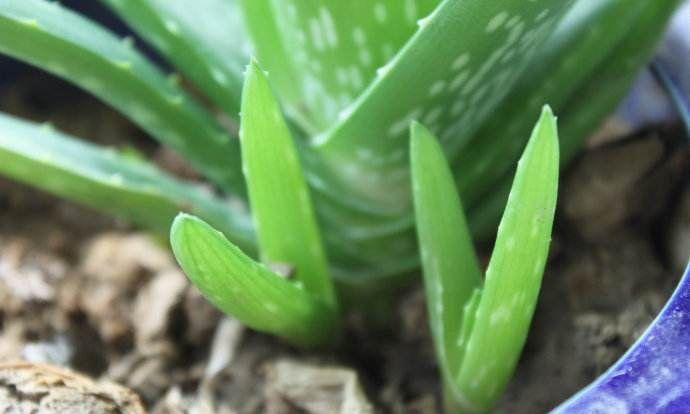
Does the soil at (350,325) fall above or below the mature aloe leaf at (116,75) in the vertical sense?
below

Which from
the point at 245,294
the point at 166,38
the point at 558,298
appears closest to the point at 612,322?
the point at 558,298

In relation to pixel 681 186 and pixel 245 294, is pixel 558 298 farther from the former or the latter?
pixel 245 294

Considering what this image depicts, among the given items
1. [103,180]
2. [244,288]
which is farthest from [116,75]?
[244,288]

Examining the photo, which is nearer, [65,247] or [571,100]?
[571,100]

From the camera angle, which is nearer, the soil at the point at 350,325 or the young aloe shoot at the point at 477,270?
the young aloe shoot at the point at 477,270

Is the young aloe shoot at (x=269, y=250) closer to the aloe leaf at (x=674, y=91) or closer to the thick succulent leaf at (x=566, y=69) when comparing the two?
the thick succulent leaf at (x=566, y=69)

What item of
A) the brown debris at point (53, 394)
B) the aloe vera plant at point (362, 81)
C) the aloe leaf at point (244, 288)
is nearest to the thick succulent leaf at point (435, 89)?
the aloe vera plant at point (362, 81)

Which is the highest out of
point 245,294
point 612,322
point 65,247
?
point 65,247

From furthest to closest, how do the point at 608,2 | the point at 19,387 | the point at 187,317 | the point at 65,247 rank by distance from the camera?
the point at 65,247, the point at 187,317, the point at 608,2, the point at 19,387
